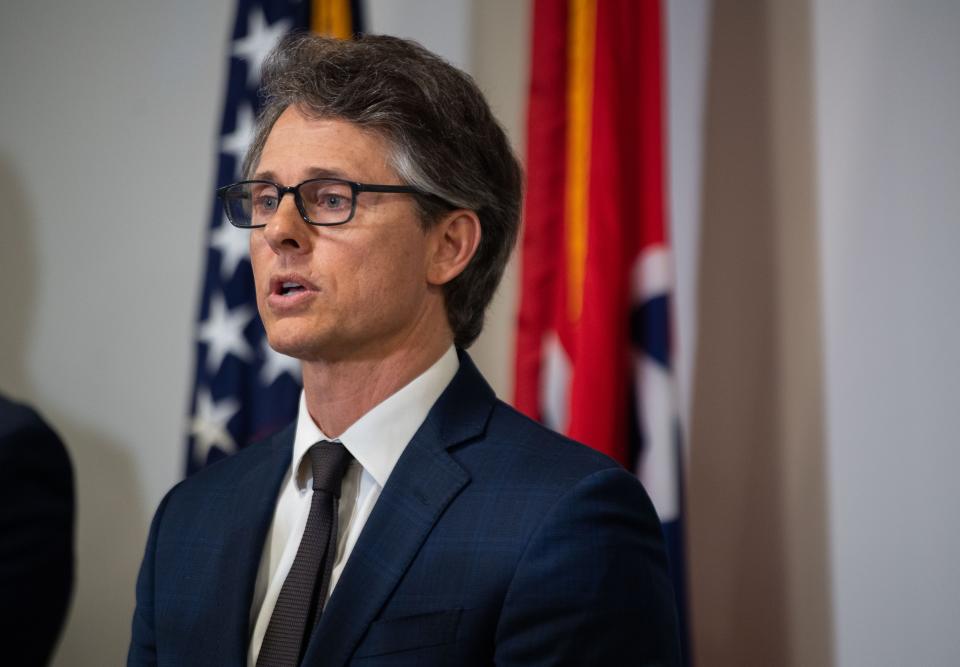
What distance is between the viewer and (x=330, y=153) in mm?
1562

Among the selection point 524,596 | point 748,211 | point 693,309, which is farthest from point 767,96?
point 524,596

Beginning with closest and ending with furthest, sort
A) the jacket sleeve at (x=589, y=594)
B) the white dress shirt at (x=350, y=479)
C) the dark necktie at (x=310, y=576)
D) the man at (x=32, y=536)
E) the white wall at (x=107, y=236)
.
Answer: the man at (x=32, y=536) → the jacket sleeve at (x=589, y=594) → the dark necktie at (x=310, y=576) → the white dress shirt at (x=350, y=479) → the white wall at (x=107, y=236)

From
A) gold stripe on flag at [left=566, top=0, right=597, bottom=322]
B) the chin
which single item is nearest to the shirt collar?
the chin

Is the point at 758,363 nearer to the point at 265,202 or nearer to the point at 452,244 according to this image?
the point at 452,244

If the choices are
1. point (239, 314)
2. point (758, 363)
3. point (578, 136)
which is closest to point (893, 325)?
point (758, 363)

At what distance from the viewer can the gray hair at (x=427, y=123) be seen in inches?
62.7

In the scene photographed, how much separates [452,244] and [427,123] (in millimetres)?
A: 217

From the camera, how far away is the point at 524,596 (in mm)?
1314

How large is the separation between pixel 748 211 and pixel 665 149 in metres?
0.35

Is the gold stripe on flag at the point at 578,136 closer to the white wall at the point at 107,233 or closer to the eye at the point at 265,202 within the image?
the eye at the point at 265,202

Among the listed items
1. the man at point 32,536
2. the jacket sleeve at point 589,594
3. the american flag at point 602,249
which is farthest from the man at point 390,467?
the american flag at point 602,249

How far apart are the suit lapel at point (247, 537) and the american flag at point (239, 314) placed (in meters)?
0.84

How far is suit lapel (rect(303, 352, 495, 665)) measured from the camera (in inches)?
53.1

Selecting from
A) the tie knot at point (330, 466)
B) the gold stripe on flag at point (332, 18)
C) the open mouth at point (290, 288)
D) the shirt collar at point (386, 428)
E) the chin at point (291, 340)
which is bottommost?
the tie knot at point (330, 466)
